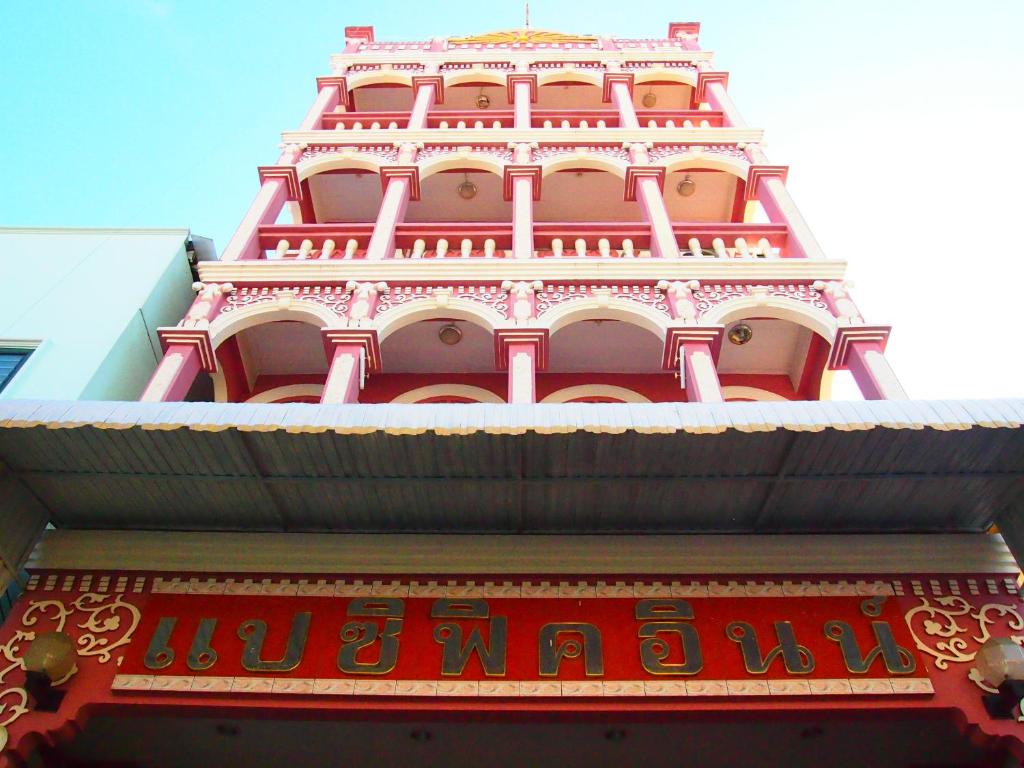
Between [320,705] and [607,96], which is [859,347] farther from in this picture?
[607,96]

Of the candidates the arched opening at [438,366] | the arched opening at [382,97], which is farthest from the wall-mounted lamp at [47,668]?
the arched opening at [382,97]

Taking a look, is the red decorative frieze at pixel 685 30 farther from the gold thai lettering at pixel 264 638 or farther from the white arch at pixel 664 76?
the gold thai lettering at pixel 264 638

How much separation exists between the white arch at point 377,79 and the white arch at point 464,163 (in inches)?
171

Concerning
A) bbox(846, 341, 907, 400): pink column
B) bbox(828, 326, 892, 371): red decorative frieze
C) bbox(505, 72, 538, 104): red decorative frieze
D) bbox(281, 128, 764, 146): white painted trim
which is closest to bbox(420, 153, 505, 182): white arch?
bbox(281, 128, 764, 146): white painted trim

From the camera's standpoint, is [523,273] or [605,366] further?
[605,366]

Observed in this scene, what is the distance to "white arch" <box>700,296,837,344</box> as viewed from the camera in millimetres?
10484

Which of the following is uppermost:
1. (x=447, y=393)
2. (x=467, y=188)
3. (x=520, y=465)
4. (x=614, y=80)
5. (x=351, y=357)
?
(x=614, y=80)

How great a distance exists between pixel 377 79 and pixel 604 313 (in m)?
9.95

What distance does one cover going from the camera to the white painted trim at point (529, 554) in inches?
271

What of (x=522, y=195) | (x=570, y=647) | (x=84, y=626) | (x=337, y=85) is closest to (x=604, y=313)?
(x=522, y=195)

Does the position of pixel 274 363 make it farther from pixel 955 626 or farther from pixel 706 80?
pixel 706 80

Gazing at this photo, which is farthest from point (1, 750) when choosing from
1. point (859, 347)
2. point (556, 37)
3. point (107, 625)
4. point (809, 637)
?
point (556, 37)

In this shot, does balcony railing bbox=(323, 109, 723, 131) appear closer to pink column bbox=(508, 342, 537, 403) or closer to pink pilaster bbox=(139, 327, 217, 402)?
pink pilaster bbox=(139, 327, 217, 402)

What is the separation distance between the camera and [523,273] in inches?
438
